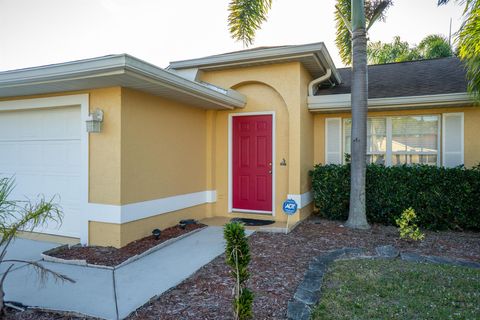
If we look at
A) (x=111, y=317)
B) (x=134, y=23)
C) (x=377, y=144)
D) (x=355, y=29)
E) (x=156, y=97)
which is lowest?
(x=111, y=317)

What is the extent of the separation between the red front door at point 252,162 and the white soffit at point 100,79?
1.77 m

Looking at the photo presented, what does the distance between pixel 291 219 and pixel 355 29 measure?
14.2 ft

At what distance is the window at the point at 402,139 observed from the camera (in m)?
7.39

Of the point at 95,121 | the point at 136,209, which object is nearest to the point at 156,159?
the point at 136,209

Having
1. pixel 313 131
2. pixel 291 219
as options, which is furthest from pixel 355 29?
pixel 291 219

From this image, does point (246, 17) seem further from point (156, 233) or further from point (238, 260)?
point (238, 260)

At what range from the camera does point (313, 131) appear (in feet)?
27.2

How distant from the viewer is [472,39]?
5426 millimetres

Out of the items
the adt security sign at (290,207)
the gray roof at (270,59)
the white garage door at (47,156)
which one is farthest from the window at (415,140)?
the white garage door at (47,156)

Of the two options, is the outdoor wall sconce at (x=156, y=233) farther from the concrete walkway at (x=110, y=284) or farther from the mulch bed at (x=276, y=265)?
the mulch bed at (x=276, y=265)

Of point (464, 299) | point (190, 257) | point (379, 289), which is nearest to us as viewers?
point (464, 299)

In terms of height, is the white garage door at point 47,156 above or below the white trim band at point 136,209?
above

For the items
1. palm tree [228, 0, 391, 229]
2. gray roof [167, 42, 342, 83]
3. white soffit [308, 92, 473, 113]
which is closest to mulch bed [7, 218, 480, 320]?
palm tree [228, 0, 391, 229]

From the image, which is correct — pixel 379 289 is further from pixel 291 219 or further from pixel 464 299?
pixel 291 219
